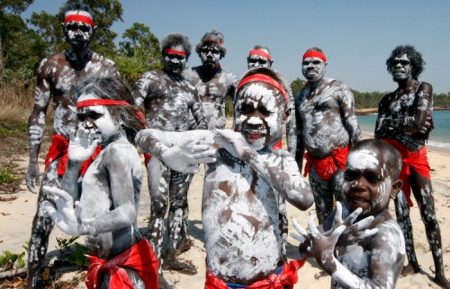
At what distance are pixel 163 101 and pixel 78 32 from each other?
3.58ft

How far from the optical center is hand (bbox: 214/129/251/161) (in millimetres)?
2162

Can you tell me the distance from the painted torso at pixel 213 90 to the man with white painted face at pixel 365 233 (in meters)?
3.02

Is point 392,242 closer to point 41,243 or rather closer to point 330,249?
point 330,249

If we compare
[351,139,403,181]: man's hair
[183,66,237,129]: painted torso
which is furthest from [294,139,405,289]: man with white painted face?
[183,66,237,129]: painted torso

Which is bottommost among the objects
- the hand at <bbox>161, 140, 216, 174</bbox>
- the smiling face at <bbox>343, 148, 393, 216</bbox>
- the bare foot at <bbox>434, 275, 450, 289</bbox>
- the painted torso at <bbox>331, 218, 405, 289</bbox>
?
the bare foot at <bbox>434, 275, 450, 289</bbox>

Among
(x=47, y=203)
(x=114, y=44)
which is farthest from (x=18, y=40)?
(x=47, y=203)

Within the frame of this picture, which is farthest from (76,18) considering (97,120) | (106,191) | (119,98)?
(106,191)

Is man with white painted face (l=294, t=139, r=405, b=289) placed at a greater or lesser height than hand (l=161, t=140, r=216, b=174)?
lesser

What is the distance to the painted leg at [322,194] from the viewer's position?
463 cm

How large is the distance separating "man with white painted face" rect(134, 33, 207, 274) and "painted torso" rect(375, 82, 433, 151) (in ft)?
6.80

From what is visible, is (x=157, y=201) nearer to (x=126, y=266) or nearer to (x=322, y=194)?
(x=126, y=266)

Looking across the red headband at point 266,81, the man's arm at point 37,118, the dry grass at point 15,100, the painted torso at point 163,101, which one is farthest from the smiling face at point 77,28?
the dry grass at point 15,100

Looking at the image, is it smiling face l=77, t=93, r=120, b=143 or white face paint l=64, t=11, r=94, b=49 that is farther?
white face paint l=64, t=11, r=94, b=49

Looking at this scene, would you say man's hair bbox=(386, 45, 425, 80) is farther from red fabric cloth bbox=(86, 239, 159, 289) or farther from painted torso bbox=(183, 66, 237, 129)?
red fabric cloth bbox=(86, 239, 159, 289)
